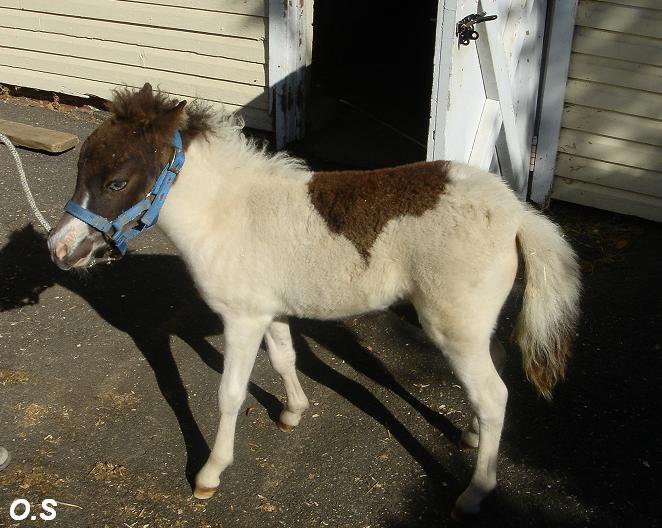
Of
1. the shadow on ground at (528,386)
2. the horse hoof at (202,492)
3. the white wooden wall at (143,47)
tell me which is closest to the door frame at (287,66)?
the white wooden wall at (143,47)

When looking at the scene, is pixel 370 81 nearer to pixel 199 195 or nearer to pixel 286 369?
pixel 286 369

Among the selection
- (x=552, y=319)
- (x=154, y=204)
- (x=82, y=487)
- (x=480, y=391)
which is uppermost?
(x=154, y=204)

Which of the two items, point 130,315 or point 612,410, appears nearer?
point 612,410

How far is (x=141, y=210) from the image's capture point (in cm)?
351

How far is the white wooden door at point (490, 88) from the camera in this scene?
4.77 metres

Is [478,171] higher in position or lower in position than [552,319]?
higher

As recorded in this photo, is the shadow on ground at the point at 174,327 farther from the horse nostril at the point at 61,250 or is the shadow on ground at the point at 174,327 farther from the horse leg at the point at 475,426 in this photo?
the horse nostril at the point at 61,250

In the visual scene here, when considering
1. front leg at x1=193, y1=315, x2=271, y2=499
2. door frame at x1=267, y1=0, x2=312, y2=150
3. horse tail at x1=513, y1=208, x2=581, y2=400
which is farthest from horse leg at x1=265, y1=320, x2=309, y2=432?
door frame at x1=267, y1=0, x2=312, y2=150

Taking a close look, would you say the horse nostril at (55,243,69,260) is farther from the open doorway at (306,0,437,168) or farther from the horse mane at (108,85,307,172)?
the open doorway at (306,0,437,168)

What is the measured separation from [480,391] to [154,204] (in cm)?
176

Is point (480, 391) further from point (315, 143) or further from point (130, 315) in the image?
point (315, 143)

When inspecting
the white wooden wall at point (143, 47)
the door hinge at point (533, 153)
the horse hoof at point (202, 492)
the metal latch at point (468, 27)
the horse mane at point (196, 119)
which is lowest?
the horse hoof at point (202, 492)

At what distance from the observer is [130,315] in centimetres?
532

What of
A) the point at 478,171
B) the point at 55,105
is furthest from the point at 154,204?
the point at 55,105
